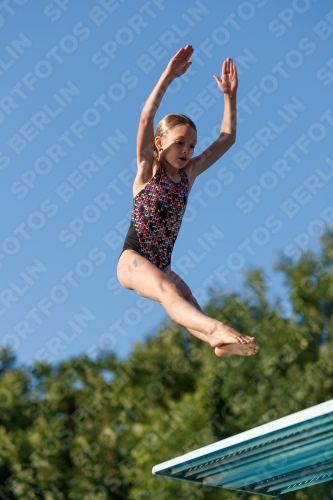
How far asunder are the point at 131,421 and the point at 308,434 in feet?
40.6

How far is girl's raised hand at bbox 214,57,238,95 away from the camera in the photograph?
4.81 m

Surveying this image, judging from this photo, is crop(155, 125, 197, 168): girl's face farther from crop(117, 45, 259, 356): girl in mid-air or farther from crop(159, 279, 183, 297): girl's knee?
crop(159, 279, 183, 297): girl's knee

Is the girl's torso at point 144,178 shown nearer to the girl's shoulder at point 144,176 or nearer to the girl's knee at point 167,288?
the girl's shoulder at point 144,176

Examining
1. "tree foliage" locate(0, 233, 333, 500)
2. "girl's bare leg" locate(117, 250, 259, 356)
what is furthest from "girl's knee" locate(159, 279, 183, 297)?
"tree foliage" locate(0, 233, 333, 500)

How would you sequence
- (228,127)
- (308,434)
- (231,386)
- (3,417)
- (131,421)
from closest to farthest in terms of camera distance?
(308,434)
(228,127)
(231,386)
(131,421)
(3,417)

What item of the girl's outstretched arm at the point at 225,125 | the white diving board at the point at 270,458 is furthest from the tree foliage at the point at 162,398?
the girl's outstretched arm at the point at 225,125

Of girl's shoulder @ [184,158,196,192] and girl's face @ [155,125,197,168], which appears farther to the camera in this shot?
girl's shoulder @ [184,158,196,192]

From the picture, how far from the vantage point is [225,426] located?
14.5 metres

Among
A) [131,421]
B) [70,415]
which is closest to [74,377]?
[70,415]

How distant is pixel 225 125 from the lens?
16.0 feet

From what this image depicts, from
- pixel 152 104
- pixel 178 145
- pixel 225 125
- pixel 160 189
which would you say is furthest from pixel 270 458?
pixel 152 104

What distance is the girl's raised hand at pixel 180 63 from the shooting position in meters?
4.20

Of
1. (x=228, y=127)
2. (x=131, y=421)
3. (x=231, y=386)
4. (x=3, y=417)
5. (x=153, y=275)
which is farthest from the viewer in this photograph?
(x=3, y=417)

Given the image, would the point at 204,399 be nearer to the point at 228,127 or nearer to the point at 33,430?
the point at 33,430
